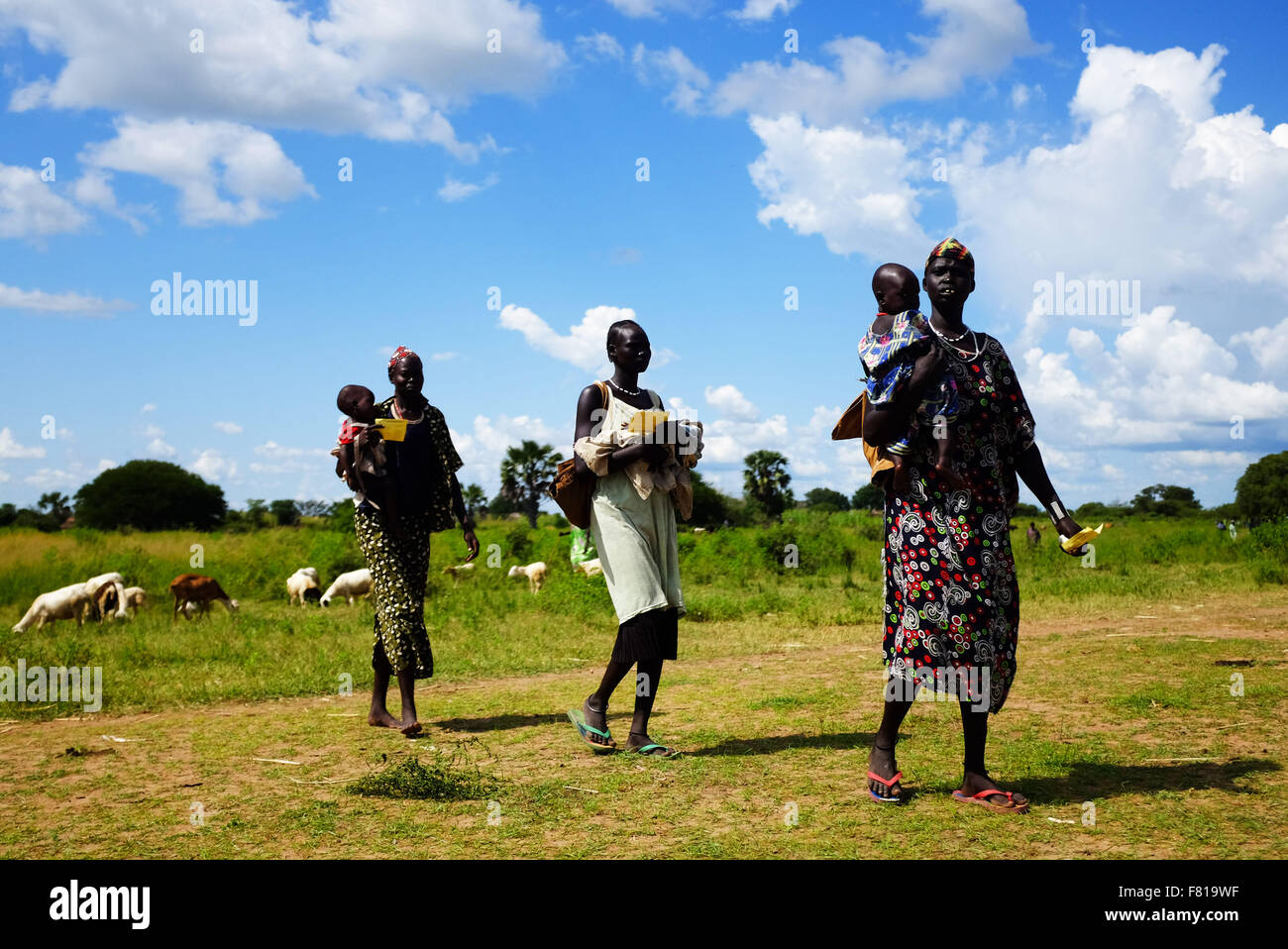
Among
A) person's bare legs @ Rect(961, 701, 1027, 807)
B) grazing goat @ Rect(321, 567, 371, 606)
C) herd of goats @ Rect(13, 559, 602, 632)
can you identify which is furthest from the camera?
grazing goat @ Rect(321, 567, 371, 606)

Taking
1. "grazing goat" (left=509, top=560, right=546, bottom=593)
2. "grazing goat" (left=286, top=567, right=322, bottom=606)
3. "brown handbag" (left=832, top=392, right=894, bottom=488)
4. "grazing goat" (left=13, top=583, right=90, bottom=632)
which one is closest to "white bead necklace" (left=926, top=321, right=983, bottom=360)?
"brown handbag" (left=832, top=392, right=894, bottom=488)

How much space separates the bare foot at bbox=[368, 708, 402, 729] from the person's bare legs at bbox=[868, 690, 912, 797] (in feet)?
10.2

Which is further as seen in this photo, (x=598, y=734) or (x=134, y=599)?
(x=134, y=599)

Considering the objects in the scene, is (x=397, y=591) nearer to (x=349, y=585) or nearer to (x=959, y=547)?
(x=959, y=547)

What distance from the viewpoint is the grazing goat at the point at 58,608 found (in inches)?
452

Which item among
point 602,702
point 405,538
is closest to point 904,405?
point 602,702

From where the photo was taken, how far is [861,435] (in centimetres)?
453

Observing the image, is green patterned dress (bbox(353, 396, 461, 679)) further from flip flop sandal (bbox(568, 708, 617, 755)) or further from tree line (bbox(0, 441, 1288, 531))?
tree line (bbox(0, 441, 1288, 531))

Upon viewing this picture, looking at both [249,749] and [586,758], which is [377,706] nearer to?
[249,749]

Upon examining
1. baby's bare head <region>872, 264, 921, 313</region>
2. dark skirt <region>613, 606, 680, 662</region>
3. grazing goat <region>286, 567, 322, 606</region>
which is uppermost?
baby's bare head <region>872, 264, 921, 313</region>

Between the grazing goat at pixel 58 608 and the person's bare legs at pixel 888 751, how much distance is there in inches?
413

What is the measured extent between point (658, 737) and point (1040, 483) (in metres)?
2.59

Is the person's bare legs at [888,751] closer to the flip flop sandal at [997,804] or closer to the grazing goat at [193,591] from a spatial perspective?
the flip flop sandal at [997,804]

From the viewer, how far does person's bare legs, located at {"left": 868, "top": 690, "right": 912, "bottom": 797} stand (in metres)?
4.15
